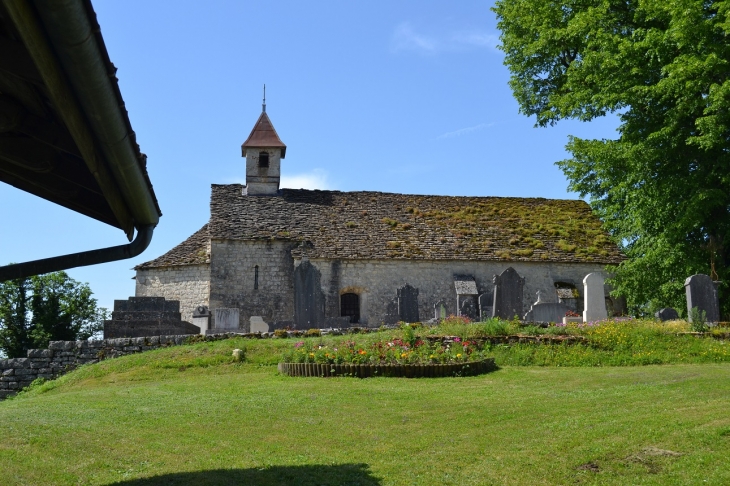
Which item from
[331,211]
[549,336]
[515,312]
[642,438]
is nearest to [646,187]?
[515,312]

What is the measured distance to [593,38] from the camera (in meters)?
26.7

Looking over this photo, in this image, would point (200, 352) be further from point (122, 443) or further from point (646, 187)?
point (646, 187)

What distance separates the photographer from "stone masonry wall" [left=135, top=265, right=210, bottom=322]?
30938 millimetres

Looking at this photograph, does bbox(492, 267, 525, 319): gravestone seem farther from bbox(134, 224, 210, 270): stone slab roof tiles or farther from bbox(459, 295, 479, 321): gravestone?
bbox(134, 224, 210, 270): stone slab roof tiles

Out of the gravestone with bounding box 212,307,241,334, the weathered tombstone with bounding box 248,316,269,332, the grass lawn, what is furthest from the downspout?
the weathered tombstone with bounding box 248,316,269,332

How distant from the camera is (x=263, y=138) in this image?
35.9 m

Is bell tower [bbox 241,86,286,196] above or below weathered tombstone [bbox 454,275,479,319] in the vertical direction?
above

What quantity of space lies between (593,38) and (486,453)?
70.9 ft

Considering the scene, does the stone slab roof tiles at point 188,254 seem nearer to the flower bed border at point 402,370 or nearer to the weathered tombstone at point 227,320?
the weathered tombstone at point 227,320

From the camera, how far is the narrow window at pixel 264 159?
35.3 metres

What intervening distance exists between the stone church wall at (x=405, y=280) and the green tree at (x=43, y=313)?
1569 centimetres

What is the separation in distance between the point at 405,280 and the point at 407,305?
747 centimetres

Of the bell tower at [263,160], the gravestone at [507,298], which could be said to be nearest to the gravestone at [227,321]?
the gravestone at [507,298]

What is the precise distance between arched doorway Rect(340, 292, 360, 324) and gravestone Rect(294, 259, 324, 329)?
684 cm
